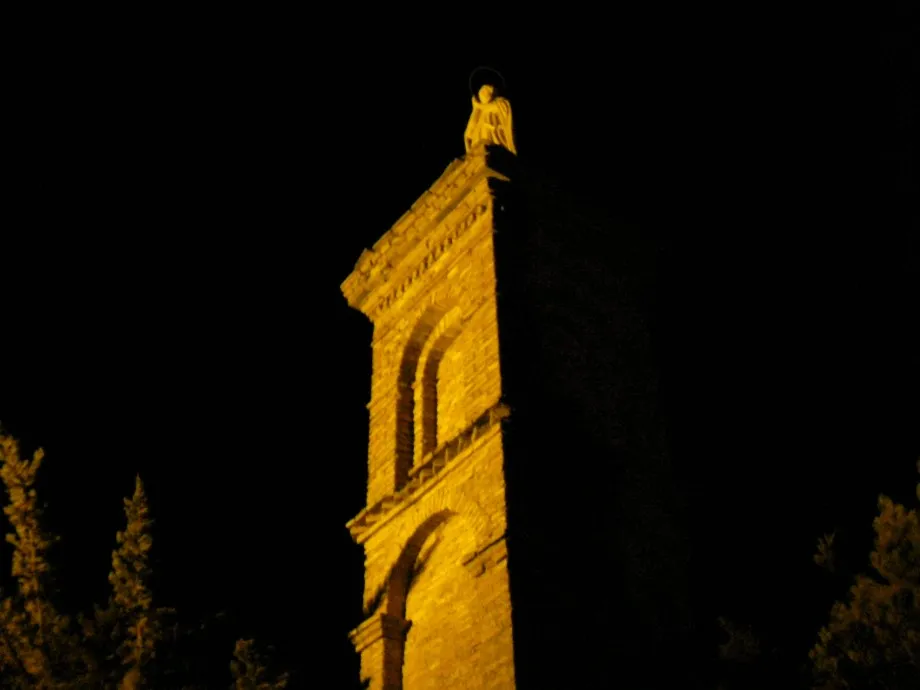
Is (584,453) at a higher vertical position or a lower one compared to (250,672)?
higher

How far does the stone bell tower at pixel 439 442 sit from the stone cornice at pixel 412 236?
0.07 ft

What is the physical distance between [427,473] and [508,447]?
138 centimetres

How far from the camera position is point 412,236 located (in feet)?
58.2

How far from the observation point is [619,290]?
17141mm

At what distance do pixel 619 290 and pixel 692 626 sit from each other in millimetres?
4805

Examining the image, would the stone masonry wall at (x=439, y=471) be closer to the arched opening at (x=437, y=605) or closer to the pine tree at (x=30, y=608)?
the arched opening at (x=437, y=605)

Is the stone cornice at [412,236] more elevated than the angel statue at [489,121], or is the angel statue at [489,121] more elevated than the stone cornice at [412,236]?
the angel statue at [489,121]

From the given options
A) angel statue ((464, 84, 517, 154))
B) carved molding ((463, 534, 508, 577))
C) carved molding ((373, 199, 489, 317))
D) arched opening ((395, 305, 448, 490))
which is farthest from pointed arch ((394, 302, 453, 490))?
carved molding ((463, 534, 508, 577))

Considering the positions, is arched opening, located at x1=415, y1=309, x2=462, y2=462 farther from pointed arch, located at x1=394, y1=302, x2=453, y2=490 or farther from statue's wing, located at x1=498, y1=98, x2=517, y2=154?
statue's wing, located at x1=498, y1=98, x2=517, y2=154

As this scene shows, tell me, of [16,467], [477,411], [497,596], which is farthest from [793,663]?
[16,467]

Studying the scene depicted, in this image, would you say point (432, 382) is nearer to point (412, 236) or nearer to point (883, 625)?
point (412, 236)

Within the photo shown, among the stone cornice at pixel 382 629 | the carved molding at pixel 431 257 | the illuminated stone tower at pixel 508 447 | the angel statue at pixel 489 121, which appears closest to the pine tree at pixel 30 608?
the illuminated stone tower at pixel 508 447

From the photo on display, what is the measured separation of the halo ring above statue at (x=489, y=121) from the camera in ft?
60.4

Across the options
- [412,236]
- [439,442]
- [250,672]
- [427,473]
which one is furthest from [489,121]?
[250,672]
